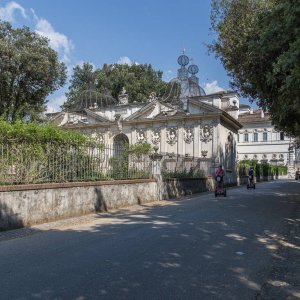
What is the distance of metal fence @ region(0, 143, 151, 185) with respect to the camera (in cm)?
1248

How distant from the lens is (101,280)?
602 cm

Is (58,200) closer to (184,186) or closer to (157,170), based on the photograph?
(157,170)

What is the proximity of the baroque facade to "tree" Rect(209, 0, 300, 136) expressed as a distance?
750 inches

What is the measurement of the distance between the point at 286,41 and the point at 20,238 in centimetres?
859

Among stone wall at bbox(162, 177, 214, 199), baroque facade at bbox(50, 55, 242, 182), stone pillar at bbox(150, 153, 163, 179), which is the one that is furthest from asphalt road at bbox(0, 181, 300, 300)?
baroque facade at bbox(50, 55, 242, 182)

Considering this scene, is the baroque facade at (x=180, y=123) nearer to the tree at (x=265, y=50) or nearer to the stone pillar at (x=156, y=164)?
the stone pillar at (x=156, y=164)

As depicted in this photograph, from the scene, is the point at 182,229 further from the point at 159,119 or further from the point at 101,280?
the point at 159,119

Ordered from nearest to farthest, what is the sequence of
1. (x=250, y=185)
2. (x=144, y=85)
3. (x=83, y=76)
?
1. (x=250, y=185)
2. (x=144, y=85)
3. (x=83, y=76)

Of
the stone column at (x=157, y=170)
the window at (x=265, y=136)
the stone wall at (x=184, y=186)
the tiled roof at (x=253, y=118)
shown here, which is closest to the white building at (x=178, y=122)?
the stone wall at (x=184, y=186)

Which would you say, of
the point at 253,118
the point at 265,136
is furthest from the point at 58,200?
the point at 253,118

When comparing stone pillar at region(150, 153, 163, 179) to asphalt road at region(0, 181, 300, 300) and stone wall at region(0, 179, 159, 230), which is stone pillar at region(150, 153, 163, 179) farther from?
asphalt road at region(0, 181, 300, 300)

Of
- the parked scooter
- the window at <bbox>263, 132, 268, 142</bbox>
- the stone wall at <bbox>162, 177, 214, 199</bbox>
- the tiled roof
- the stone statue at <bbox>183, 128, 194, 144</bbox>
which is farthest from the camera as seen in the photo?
the window at <bbox>263, 132, 268, 142</bbox>

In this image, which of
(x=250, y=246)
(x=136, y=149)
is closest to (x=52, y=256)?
(x=250, y=246)

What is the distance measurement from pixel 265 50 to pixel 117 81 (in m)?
55.3
